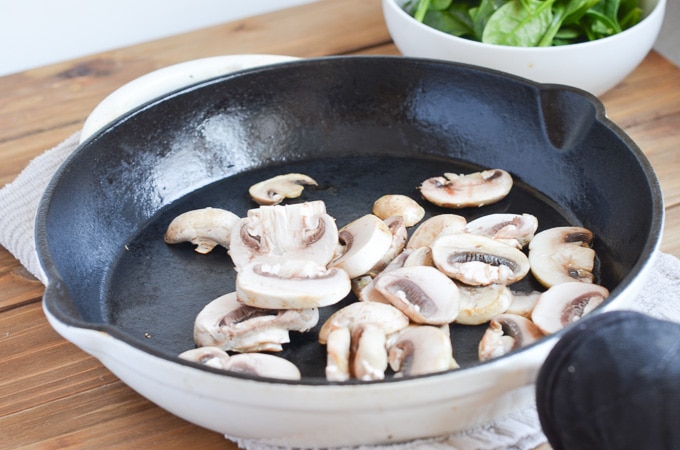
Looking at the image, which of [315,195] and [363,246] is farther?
[315,195]

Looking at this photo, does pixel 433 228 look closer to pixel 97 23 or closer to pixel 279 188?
pixel 279 188

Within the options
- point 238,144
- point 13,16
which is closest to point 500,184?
point 238,144

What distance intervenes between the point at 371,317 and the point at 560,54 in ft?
2.24

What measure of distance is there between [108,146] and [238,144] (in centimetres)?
22

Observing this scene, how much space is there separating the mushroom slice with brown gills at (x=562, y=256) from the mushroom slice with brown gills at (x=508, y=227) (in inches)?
0.6

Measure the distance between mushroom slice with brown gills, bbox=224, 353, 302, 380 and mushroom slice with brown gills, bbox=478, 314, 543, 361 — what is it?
215 mm

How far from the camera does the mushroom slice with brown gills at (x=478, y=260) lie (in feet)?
3.51

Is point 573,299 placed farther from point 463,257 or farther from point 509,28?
point 509,28

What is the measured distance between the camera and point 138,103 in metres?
1.41

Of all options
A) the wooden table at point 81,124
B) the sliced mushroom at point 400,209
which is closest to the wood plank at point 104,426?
the wooden table at point 81,124

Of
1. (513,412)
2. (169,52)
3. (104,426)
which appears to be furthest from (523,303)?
(169,52)

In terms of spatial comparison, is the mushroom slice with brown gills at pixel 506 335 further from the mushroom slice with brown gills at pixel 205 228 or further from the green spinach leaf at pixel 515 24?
the green spinach leaf at pixel 515 24

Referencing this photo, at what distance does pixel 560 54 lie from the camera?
1.44 meters

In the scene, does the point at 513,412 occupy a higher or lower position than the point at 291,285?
lower
